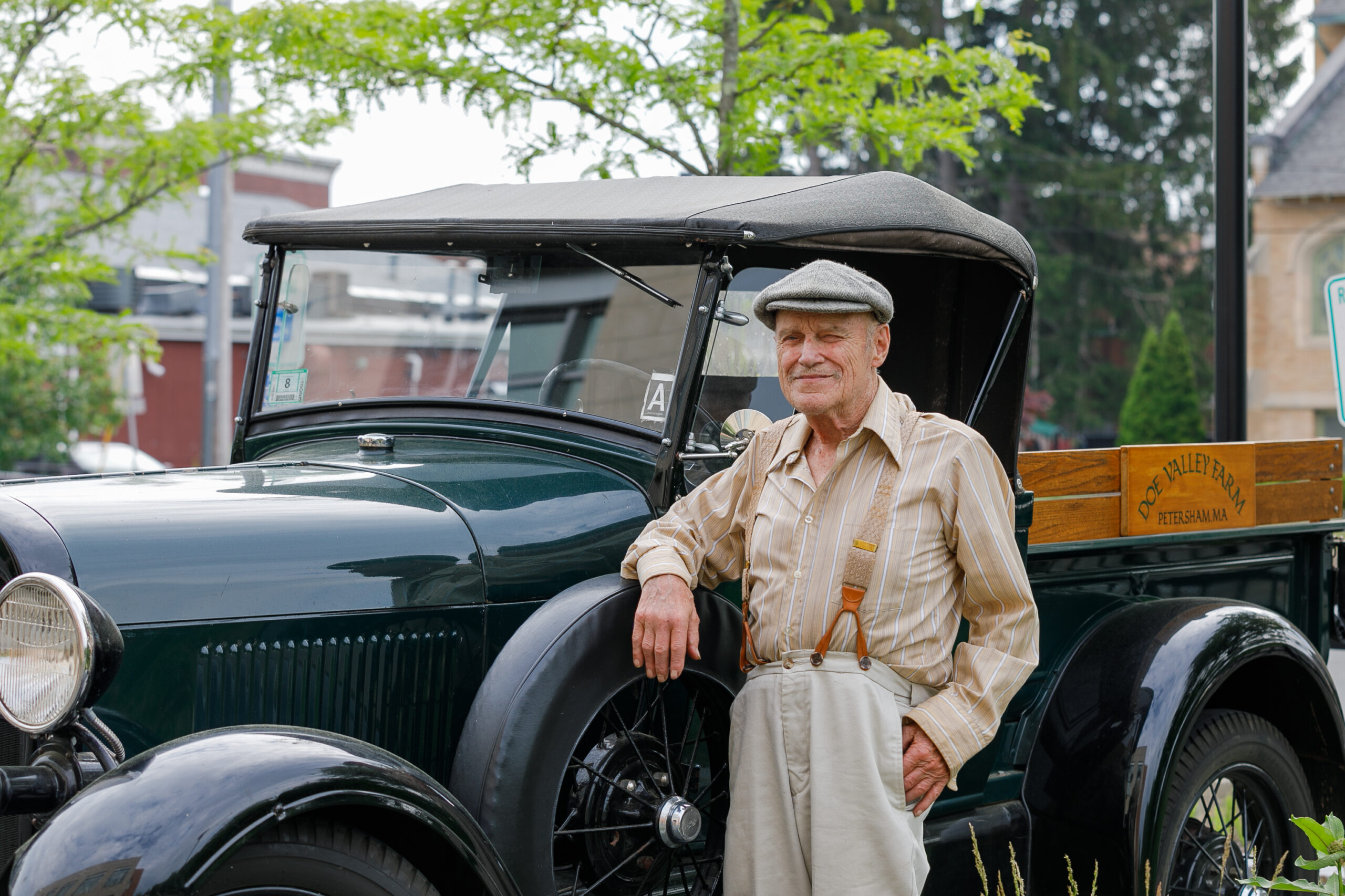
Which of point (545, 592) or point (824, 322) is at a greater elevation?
point (824, 322)

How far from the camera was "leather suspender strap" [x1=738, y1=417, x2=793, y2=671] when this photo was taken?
2.55m

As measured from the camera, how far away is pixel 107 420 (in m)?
16.5

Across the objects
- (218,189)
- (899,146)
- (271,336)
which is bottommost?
(271,336)

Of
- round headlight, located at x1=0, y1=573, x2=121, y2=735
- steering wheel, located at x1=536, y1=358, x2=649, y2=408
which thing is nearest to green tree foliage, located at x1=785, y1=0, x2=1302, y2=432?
steering wheel, located at x1=536, y1=358, x2=649, y2=408

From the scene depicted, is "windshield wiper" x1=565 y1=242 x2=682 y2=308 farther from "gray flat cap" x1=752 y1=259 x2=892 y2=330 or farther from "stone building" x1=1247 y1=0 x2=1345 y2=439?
"stone building" x1=1247 y1=0 x2=1345 y2=439

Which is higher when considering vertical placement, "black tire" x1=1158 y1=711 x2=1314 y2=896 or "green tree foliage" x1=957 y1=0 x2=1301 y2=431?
"green tree foliage" x1=957 y1=0 x2=1301 y2=431

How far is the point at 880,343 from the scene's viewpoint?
8.39ft

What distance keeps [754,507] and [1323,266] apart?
25.8m

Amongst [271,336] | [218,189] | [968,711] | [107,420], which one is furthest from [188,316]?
[968,711]

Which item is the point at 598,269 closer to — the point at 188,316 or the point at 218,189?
the point at 218,189

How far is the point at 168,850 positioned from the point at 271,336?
1878 mm

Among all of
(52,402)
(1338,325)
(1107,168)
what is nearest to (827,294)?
(1338,325)

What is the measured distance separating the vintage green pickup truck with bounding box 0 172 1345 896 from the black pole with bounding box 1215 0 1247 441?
1198 millimetres

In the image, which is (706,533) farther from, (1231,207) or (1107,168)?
(1107,168)
